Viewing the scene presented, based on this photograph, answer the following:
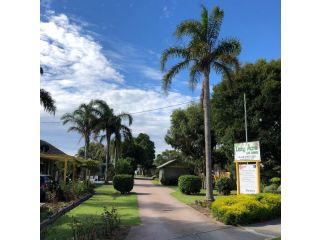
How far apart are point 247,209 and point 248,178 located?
4605 mm

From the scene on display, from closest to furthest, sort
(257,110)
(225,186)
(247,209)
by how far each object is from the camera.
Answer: (247,209)
(225,186)
(257,110)

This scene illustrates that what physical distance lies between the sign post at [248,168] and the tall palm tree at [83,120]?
27.9m

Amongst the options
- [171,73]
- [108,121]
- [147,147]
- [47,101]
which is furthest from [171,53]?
[147,147]

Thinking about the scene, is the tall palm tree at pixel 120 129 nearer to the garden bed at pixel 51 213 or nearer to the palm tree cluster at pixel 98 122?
the palm tree cluster at pixel 98 122

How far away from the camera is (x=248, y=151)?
19.1 meters

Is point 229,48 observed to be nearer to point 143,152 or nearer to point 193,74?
point 193,74

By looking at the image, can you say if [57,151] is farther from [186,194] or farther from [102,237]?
[102,237]

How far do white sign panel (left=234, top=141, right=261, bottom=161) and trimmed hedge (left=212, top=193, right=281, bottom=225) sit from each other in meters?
2.49

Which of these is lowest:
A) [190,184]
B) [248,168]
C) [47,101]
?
[190,184]

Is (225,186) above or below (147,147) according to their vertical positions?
below
